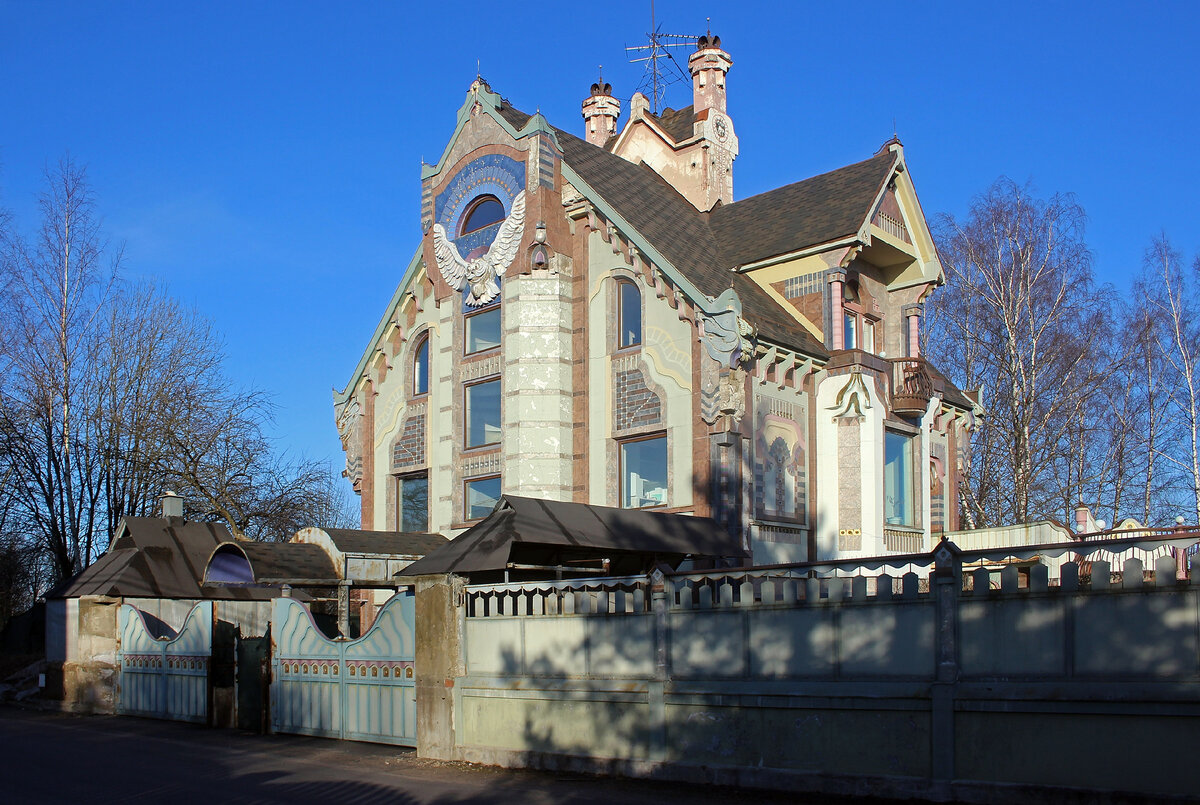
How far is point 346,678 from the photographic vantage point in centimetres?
1780

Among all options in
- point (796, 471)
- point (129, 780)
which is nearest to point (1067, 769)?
point (129, 780)

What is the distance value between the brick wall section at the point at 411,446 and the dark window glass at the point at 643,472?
20.8 ft

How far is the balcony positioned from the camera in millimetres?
24969

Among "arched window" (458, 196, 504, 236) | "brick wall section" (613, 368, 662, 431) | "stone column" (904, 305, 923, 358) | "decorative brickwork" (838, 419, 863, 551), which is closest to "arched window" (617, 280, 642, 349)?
"brick wall section" (613, 368, 662, 431)

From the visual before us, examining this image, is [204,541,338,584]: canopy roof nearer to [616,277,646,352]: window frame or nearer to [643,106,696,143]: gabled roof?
[616,277,646,352]: window frame

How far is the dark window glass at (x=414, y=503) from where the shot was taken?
2784 cm

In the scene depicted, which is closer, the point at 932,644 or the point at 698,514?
the point at 932,644

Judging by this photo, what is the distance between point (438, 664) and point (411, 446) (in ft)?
42.8

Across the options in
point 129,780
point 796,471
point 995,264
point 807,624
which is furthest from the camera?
point 995,264

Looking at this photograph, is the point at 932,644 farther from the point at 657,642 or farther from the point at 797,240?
the point at 797,240

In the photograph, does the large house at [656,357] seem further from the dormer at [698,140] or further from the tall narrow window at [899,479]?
the dormer at [698,140]

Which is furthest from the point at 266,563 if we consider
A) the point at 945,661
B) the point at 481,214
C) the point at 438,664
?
the point at 945,661

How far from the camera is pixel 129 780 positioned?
14.5m

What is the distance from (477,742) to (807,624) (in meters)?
5.17
